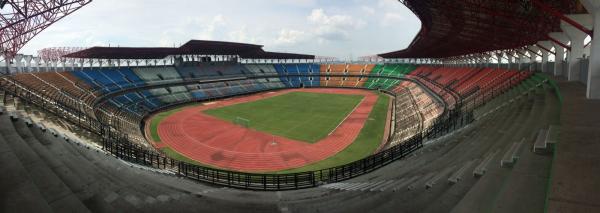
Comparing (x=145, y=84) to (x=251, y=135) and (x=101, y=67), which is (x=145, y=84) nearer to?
(x=101, y=67)

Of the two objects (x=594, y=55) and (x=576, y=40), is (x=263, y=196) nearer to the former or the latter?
(x=594, y=55)

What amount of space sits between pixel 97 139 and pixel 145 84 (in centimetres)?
4085

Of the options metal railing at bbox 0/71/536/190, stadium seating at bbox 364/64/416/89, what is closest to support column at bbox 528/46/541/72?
metal railing at bbox 0/71/536/190

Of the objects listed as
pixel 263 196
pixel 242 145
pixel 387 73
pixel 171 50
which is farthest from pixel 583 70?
pixel 387 73

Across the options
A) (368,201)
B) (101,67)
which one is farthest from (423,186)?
(101,67)

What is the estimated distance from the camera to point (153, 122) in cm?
4103

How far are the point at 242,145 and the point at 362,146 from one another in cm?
1149

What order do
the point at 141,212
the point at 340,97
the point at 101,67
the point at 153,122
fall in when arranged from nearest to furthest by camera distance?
the point at 141,212
the point at 153,122
the point at 101,67
the point at 340,97

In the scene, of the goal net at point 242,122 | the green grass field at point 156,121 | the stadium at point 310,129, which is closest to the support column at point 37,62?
the stadium at point 310,129

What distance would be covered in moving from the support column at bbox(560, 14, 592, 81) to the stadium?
0.24 ft

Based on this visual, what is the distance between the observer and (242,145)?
30672mm

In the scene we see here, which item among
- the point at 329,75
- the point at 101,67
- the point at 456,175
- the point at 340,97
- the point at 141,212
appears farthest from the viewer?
the point at 329,75

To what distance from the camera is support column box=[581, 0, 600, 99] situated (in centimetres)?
1078

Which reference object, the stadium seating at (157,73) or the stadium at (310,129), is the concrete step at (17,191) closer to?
the stadium at (310,129)
